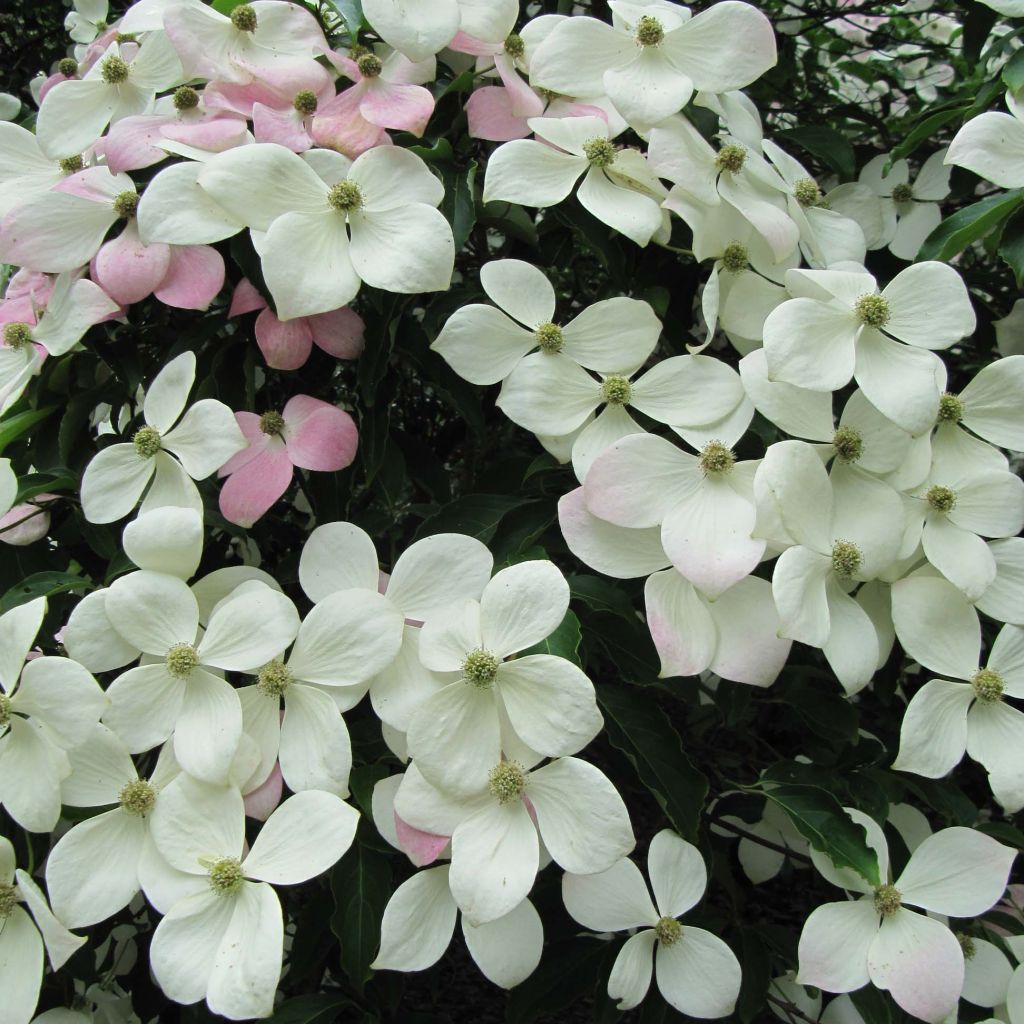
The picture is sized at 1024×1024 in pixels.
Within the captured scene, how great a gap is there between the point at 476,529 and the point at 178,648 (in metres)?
0.22

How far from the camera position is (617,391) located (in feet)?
2.29

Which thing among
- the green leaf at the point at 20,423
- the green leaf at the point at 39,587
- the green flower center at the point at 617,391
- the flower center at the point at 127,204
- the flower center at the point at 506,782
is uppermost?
the flower center at the point at 127,204

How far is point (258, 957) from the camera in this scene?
1.85 feet

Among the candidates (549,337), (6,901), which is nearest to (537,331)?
(549,337)

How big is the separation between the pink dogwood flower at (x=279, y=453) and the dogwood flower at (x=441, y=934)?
0.86 ft

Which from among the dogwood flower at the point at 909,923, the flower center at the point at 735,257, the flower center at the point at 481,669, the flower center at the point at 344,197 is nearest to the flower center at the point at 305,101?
the flower center at the point at 344,197

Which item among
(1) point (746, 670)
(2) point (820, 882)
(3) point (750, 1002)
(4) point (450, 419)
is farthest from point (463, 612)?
(2) point (820, 882)

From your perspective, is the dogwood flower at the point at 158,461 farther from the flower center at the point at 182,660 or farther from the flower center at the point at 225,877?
the flower center at the point at 225,877

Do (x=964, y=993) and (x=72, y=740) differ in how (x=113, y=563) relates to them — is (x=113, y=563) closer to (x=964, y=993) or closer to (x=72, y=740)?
(x=72, y=740)

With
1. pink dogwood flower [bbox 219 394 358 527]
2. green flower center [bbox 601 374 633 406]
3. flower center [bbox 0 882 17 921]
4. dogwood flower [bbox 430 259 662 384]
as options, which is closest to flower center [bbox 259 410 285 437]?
pink dogwood flower [bbox 219 394 358 527]

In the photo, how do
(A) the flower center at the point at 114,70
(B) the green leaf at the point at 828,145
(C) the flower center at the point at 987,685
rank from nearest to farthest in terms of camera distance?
(C) the flower center at the point at 987,685 < (A) the flower center at the point at 114,70 < (B) the green leaf at the point at 828,145

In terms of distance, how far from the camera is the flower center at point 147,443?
68 cm

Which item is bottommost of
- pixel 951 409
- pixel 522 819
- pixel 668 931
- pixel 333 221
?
pixel 668 931

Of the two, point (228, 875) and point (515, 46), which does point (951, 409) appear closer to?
point (515, 46)
